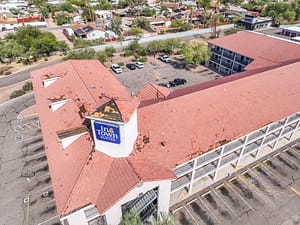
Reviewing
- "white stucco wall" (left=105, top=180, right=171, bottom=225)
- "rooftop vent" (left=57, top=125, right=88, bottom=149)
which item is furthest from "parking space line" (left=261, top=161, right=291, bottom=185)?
"rooftop vent" (left=57, top=125, right=88, bottom=149)

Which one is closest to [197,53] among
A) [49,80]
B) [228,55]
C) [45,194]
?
[228,55]

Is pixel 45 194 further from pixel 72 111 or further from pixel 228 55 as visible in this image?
pixel 228 55

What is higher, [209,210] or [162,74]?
[162,74]

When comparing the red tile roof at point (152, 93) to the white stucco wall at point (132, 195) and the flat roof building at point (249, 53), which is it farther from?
the flat roof building at point (249, 53)

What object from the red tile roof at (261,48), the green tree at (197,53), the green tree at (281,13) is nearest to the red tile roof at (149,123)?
the red tile roof at (261,48)

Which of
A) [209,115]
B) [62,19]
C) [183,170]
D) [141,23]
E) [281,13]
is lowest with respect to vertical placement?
[183,170]

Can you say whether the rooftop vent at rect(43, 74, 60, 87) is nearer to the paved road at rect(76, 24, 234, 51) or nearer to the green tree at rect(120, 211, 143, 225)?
the green tree at rect(120, 211, 143, 225)
